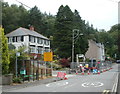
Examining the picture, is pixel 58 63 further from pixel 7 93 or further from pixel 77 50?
pixel 7 93

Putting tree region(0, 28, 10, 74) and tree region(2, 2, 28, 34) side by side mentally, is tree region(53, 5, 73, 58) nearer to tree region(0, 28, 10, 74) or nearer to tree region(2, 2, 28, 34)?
tree region(2, 2, 28, 34)

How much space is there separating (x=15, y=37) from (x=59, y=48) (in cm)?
1247

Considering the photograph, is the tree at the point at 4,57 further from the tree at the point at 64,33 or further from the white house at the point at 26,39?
the white house at the point at 26,39

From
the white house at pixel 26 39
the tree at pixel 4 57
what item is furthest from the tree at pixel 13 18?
the tree at pixel 4 57

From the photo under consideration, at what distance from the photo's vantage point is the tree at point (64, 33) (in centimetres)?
5309

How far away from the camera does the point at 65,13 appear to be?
5716 cm

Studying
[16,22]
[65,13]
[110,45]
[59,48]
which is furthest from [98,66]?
[110,45]

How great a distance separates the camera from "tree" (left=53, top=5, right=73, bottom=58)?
53094 millimetres

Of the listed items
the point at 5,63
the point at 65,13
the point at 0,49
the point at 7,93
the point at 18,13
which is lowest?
the point at 7,93

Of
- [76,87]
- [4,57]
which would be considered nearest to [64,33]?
[4,57]

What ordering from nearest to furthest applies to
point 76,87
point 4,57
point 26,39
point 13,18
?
1. point 76,87
2. point 4,57
3. point 26,39
4. point 13,18

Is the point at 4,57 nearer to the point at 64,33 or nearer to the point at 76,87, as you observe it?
the point at 76,87

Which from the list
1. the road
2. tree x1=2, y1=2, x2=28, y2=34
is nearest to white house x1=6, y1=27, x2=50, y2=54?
tree x1=2, y1=2, x2=28, y2=34

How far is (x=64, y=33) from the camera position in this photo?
54.7 m
